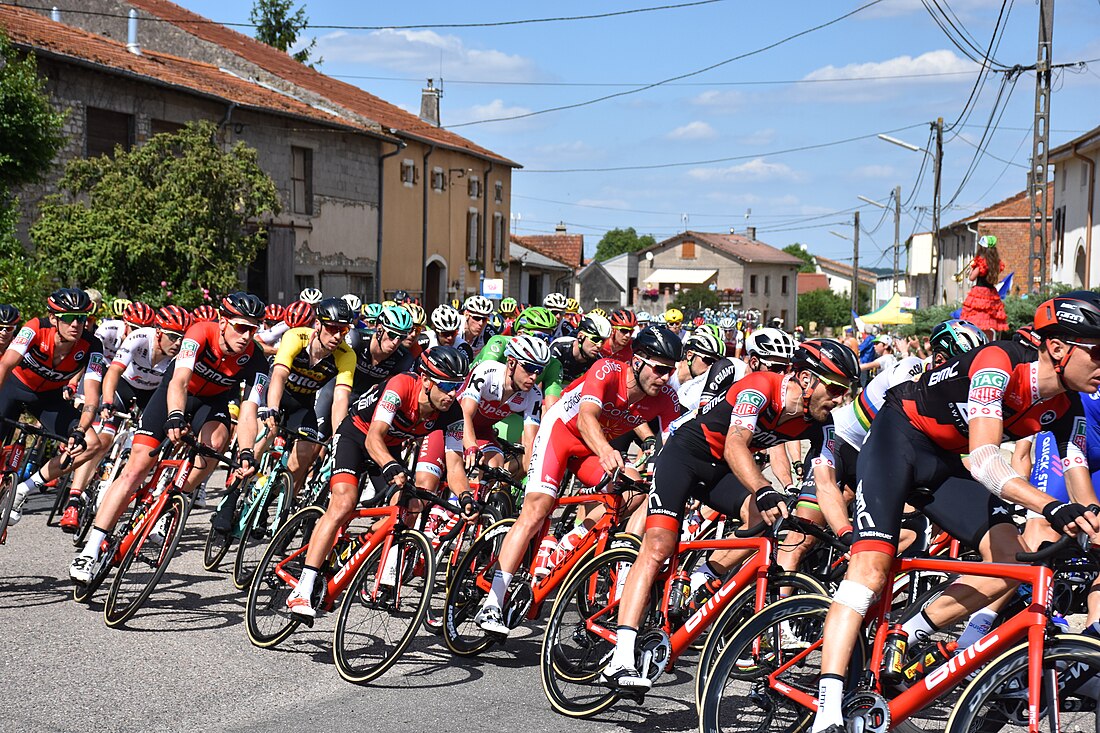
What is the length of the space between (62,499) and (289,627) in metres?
5.07

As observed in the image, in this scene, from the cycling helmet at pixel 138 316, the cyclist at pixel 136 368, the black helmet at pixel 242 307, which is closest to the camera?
the black helmet at pixel 242 307

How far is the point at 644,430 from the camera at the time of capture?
9.53 metres

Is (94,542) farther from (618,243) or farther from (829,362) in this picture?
(618,243)

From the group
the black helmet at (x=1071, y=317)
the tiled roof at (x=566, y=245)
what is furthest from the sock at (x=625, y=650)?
the tiled roof at (x=566, y=245)

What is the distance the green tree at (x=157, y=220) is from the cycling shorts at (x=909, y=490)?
20.5 metres

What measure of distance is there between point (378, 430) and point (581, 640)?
5.84 ft

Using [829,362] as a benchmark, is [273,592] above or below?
below

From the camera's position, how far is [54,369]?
9391 millimetres

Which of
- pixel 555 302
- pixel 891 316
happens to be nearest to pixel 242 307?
pixel 555 302

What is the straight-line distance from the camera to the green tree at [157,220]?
23.2 metres

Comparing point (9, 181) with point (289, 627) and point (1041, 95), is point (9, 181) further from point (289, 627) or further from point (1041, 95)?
point (1041, 95)

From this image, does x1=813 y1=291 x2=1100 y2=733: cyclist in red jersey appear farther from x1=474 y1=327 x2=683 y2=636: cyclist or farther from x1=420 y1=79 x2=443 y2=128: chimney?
x1=420 y1=79 x2=443 y2=128: chimney

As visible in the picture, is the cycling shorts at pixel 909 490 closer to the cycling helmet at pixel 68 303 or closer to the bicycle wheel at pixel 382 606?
the bicycle wheel at pixel 382 606

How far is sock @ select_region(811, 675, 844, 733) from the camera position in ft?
15.2
